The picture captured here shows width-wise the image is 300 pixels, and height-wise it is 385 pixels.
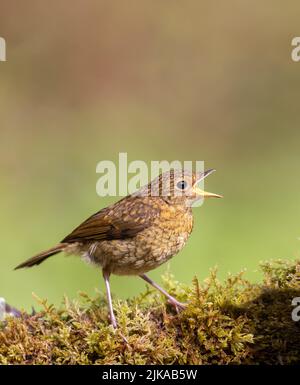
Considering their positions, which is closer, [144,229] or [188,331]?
[188,331]

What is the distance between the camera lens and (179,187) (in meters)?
4.01

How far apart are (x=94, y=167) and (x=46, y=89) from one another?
2619 millimetres

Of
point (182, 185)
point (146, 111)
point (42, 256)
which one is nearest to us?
point (182, 185)

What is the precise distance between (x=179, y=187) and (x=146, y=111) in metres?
7.23

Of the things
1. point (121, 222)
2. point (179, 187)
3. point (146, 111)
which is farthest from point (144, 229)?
point (146, 111)

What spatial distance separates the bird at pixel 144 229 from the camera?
3.94 meters

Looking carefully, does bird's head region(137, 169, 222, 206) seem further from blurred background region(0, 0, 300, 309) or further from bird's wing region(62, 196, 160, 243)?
blurred background region(0, 0, 300, 309)

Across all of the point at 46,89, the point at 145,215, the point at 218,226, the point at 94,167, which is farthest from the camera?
the point at 46,89

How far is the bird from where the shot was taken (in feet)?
12.9

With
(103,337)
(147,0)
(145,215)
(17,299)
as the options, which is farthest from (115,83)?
(103,337)

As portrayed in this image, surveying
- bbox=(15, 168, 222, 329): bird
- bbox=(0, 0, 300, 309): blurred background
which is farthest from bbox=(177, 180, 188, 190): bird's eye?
bbox=(0, 0, 300, 309): blurred background

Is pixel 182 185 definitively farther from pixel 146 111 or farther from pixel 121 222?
pixel 146 111

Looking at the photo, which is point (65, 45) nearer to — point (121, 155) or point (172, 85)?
point (172, 85)
